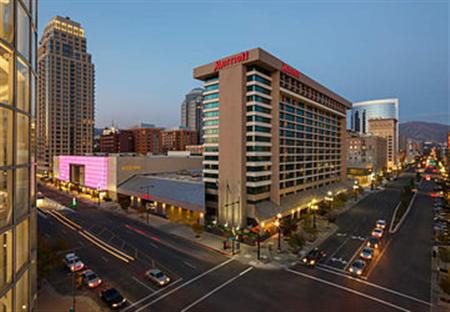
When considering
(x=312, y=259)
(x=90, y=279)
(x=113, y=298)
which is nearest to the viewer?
(x=113, y=298)

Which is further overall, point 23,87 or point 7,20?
point 23,87

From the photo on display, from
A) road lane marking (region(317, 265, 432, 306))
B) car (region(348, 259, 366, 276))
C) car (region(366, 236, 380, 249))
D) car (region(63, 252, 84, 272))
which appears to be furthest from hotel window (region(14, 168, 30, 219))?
car (region(366, 236, 380, 249))

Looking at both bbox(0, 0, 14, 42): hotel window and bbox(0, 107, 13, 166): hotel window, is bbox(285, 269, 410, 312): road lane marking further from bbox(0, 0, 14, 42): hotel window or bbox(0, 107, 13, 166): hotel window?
bbox(0, 0, 14, 42): hotel window

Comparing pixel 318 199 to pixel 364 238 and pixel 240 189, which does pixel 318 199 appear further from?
pixel 240 189

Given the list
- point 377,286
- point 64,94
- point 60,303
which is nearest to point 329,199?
point 377,286

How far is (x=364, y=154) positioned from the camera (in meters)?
137

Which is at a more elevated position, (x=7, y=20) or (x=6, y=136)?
(x=7, y=20)

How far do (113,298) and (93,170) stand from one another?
6633 cm

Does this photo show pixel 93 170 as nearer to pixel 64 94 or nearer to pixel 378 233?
pixel 378 233

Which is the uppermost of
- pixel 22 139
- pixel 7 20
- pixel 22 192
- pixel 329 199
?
pixel 7 20

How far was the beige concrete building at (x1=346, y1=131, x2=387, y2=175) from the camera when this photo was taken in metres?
123

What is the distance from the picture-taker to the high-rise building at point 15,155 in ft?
29.8

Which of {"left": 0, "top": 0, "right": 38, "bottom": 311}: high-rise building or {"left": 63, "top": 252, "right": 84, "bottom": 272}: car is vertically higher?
{"left": 0, "top": 0, "right": 38, "bottom": 311}: high-rise building

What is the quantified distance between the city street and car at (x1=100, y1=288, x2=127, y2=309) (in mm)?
941
